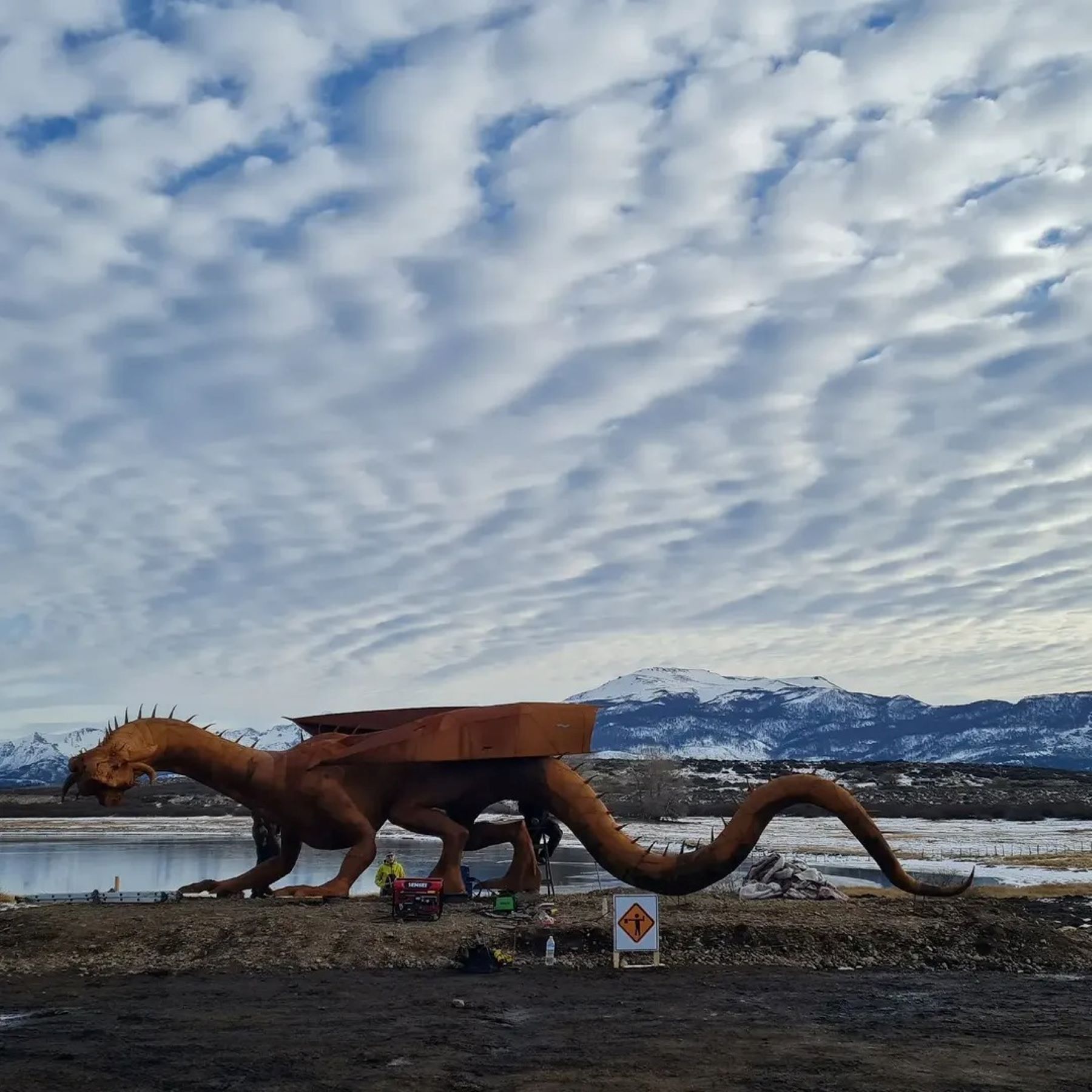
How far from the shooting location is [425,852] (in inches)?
1861

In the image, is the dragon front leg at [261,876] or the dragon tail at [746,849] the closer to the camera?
the dragon tail at [746,849]

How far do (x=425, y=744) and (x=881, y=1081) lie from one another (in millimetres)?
13042

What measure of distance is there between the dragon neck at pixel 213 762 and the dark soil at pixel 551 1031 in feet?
19.8

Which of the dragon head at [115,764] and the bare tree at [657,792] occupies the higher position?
the dragon head at [115,764]

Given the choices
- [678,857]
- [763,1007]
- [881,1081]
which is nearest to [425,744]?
[678,857]

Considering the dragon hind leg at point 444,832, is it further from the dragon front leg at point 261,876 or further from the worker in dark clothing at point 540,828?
the dragon front leg at point 261,876

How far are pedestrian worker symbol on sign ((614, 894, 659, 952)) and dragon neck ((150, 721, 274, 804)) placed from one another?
819 cm

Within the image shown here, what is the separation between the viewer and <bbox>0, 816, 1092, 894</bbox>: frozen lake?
112 feet

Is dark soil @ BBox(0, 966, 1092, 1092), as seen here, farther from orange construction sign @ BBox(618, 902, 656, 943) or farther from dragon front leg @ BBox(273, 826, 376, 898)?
dragon front leg @ BBox(273, 826, 376, 898)

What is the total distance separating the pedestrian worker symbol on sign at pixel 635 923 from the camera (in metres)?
16.0

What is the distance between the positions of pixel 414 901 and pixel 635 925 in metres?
4.05

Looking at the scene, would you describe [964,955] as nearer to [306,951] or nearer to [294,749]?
[306,951]

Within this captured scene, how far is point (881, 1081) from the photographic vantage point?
9.40 m

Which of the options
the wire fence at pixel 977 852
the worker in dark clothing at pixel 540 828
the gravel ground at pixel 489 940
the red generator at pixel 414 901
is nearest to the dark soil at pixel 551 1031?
the gravel ground at pixel 489 940
